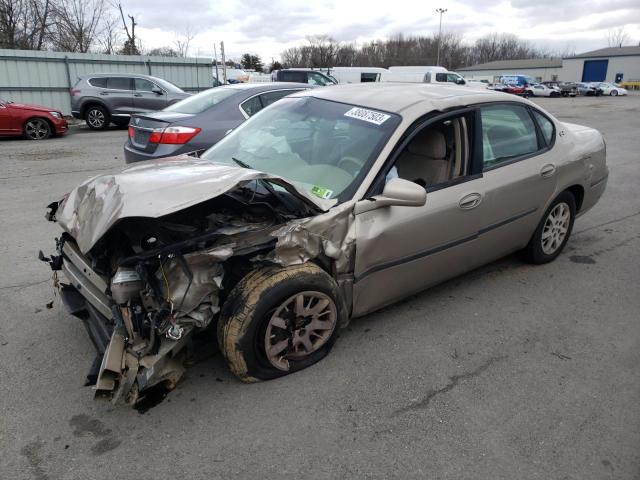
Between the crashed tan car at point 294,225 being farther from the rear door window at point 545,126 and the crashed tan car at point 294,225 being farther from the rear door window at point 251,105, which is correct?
the rear door window at point 251,105

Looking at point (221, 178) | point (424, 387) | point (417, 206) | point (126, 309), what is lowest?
point (424, 387)

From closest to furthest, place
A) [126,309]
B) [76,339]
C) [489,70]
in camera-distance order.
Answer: [126,309], [76,339], [489,70]

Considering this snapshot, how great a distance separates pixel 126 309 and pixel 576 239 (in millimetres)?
4764

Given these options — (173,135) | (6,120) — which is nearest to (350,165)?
(173,135)

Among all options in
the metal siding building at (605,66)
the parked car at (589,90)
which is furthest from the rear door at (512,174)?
the metal siding building at (605,66)

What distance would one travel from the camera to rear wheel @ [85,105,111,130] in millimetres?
14543

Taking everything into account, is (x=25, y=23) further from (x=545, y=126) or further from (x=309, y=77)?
(x=545, y=126)

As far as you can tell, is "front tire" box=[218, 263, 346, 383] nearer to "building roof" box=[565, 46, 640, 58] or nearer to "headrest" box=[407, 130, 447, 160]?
"headrest" box=[407, 130, 447, 160]

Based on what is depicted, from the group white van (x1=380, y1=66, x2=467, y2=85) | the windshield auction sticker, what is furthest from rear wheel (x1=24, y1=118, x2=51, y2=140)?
white van (x1=380, y1=66, x2=467, y2=85)

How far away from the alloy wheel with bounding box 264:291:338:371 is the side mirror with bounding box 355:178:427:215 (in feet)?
1.96

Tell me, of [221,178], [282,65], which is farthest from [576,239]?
[282,65]

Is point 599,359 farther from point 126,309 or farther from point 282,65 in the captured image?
point 282,65

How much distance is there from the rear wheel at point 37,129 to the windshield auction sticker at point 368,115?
38.5 ft

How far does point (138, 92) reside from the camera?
1457 centimetres
